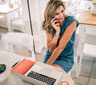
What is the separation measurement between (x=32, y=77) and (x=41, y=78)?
0.06m

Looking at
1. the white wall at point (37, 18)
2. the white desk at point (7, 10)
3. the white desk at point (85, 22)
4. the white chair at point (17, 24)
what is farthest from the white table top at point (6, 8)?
the white desk at point (85, 22)

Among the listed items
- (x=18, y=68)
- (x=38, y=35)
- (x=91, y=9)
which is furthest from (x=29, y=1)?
(x=18, y=68)

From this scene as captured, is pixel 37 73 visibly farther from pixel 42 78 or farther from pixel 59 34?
pixel 59 34

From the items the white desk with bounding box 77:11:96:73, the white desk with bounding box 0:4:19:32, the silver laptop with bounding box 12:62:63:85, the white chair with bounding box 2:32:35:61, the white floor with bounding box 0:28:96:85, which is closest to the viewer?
the silver laptop with bounding box 12:62:63:85

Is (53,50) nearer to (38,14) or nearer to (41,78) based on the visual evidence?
(41,78)

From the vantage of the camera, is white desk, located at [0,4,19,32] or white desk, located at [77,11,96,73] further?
Answer: white desk, located at [0,4,19,32]

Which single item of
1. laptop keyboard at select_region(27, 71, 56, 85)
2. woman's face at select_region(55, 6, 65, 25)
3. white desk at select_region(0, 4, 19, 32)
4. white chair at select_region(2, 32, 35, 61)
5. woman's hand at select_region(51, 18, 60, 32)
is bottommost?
laptop keyboard at select_region(27, 71, 56, 85)

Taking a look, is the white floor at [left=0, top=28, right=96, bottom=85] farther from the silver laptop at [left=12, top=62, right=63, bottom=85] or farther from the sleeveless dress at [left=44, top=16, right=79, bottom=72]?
A: the silver laptop at [left=12, top=62, right=63, bottom=85]

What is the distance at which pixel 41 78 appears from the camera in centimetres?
109

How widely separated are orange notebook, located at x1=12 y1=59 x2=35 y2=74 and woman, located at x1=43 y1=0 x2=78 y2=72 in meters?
0.36

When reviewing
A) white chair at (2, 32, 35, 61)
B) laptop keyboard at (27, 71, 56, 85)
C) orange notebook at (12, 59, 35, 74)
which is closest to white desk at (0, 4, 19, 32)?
white chair at (2, 32, 35, 61)

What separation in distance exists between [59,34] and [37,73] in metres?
0.54

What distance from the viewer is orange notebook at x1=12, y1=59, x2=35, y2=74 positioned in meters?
1.17

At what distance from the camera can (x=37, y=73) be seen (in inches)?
45.0
